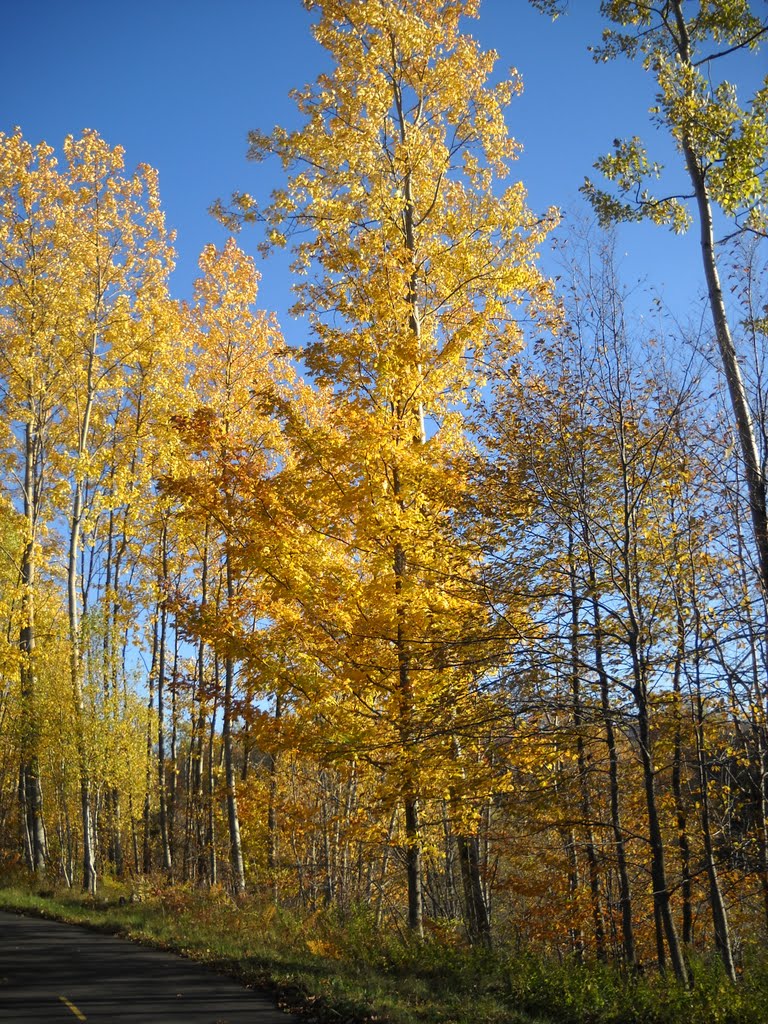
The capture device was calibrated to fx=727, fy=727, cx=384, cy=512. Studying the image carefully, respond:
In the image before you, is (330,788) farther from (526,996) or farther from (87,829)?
(526,996)

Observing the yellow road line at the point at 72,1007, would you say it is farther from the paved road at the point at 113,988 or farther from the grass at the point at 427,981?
the grass at the point at 427,981

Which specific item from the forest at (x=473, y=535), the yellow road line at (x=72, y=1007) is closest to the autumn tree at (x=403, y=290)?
the forest at (x=473, y=535)

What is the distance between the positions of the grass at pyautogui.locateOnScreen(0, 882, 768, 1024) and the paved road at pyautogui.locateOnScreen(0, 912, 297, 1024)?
0.41m

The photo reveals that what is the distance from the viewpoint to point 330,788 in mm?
21578

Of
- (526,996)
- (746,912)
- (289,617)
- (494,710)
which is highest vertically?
(289,617)

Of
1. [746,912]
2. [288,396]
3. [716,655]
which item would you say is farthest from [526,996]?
[746,912]

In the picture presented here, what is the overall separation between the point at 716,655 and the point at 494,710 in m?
2.16

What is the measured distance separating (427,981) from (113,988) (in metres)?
3.30

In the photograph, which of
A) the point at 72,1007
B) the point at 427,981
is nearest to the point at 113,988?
the point at 72,1007

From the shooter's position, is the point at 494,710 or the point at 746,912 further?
the point at 746,912

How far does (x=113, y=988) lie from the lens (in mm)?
7648

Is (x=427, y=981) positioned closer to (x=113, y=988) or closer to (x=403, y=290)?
(x=113, y=988)

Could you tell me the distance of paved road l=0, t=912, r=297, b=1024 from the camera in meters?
6.55

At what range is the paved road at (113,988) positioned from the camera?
655cm
